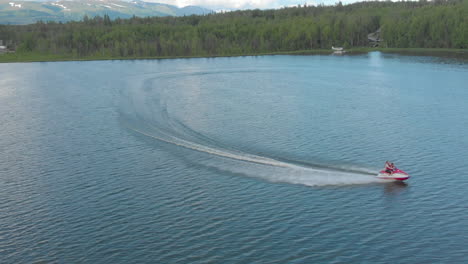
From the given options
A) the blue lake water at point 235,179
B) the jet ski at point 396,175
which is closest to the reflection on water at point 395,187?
the blue lake water at point 235,179

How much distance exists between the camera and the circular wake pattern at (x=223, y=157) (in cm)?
4975

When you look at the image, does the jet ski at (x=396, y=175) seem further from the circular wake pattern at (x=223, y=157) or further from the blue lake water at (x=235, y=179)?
the circular wake pattern at (x=223, y=157)

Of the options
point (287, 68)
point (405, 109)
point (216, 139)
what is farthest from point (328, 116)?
point (287, 68)

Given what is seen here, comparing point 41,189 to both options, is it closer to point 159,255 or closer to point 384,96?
point 159,255

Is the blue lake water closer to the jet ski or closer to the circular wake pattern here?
the circular wake pattern

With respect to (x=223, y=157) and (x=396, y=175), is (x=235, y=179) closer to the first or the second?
A: (x=223, y=157)

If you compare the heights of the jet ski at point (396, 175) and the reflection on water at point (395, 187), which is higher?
the jet ski at point (396, 175)

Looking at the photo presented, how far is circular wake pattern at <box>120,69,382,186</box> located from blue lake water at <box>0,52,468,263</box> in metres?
0.22

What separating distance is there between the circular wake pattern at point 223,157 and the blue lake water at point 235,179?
22cm

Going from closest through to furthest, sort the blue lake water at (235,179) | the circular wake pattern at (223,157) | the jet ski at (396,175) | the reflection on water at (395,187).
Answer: the blue lake water at (235,179) < the reflection on water at (395,187) < the jet ski at (396,175) < the circular wake pattern at (223,157)

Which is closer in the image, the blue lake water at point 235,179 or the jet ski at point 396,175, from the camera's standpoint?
the blue lake water at point 235,179

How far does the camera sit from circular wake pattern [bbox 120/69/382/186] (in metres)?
49.8

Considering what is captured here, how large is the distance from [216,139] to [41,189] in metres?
22.7

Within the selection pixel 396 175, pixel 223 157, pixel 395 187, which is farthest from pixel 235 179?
pixel 396 175
